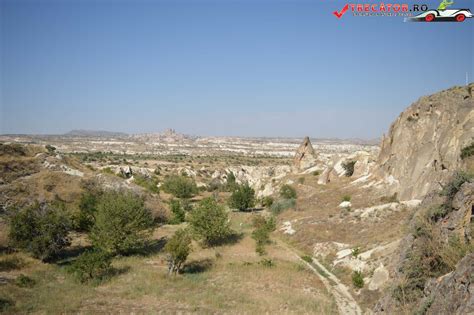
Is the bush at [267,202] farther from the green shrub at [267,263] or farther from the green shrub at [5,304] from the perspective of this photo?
the green shrub at [5,304]

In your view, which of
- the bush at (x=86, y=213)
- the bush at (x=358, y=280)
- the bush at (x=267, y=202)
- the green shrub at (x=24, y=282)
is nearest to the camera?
the green shrub at (x=24, y=282)

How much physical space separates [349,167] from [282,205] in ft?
42.3

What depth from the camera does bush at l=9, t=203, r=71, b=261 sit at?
22.2 m

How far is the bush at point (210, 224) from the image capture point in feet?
94.8

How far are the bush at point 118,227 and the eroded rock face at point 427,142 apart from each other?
72.4 ft

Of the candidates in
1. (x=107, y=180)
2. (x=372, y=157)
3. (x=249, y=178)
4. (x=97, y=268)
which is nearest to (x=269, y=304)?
(x=97, y=268)

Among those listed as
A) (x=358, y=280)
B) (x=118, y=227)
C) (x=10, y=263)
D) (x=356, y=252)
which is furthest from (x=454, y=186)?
(x=10, y=263)

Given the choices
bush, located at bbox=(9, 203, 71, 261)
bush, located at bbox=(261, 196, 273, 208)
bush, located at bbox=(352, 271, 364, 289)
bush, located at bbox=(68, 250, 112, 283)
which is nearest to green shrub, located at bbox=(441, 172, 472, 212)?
bush, located at bbox=(352, 271, 364, 289)

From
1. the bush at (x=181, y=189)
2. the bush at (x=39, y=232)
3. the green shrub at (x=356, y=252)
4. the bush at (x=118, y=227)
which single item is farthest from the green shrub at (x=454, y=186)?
the bush at (x=181, y=189)

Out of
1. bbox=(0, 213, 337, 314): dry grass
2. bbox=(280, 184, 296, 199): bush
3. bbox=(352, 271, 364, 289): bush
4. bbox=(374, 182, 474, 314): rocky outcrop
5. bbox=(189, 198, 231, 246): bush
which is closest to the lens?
bbox=(374, 182, 474, 314): rocky outcrop

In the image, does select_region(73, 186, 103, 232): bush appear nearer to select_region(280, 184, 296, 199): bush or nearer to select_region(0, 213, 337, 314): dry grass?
select_region(0, 213, 337, 314): dry grass

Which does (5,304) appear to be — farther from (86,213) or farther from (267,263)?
(86,213)

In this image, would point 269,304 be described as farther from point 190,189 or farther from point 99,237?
point 190,189

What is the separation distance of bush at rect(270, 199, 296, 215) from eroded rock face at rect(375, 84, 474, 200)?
10753 millimetres
